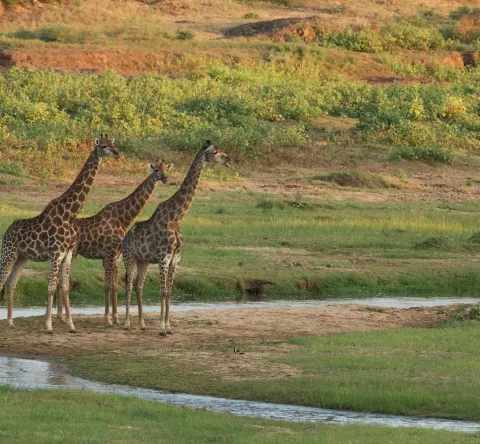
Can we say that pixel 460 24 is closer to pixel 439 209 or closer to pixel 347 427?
pixel 439 209

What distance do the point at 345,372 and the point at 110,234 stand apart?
446cm

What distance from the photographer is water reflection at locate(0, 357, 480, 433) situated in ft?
38.2

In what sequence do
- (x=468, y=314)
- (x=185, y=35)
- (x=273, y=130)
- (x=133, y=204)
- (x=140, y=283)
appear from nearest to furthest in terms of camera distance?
(x=140, y=283), (x=133, y=204), (x=468, y=314), (x=273, y=130), (x=185, y=35)

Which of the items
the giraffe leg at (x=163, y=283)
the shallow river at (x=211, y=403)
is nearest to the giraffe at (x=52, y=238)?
the giraffe leg at (x=163, y=283)

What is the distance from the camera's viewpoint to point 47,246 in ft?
52.2

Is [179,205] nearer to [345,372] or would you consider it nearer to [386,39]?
[345,372]

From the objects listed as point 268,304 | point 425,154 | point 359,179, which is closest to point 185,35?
point 425,154

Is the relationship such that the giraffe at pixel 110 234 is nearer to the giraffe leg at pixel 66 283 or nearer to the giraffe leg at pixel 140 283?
the giraffe leg at pixel 140 283

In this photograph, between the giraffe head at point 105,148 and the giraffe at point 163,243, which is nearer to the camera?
the giraffe at point 163,243

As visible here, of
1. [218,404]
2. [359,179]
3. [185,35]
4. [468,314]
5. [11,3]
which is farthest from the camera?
[11,3]

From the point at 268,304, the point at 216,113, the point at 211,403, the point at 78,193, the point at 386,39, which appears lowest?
the point at 268,304

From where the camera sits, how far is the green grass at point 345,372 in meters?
12.2

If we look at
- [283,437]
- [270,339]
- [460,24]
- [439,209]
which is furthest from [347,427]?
[460,24]

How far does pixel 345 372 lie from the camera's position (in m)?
13.4
